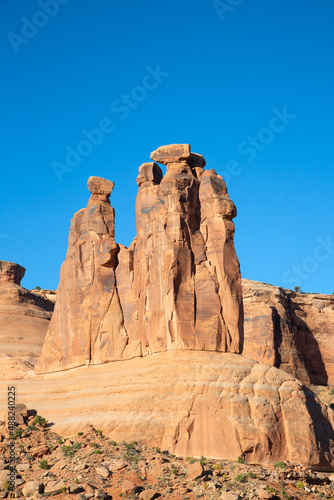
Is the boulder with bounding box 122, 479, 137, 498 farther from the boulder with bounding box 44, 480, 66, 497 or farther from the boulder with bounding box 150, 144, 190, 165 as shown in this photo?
the boulder with bounding box 150, 144, 190, 165

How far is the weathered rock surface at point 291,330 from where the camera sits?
89.8 metres

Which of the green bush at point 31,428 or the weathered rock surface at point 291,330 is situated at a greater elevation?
the weathered rock surface at point 291,330

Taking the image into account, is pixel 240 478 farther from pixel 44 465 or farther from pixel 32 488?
pixel 44 465

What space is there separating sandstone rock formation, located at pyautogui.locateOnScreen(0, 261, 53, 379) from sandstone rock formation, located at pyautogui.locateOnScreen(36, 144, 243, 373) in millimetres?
8322

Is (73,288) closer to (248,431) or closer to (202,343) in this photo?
(202,343)

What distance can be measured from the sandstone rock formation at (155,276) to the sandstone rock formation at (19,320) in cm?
832

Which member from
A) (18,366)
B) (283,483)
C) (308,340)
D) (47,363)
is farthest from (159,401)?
(308,340)

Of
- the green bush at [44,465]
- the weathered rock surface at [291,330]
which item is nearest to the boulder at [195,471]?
the green bush at [44,465]

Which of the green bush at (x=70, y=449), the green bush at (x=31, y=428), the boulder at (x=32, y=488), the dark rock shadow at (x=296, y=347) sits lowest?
the boulder at (x=32, y=488)

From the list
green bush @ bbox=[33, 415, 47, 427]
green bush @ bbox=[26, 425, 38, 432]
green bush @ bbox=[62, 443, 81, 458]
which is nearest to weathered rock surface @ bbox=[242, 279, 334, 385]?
green bush @ bbox=[33, 415, 47, 427]

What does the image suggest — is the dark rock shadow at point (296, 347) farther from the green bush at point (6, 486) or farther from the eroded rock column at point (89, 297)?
the green bush at point (6, 486)

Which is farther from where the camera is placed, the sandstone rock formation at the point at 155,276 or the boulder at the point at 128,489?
the sandstone rock formation at the point at 155,276

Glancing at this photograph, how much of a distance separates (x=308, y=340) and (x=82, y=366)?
43316mm

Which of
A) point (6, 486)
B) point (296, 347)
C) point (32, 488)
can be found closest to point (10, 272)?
point (296, 347)
